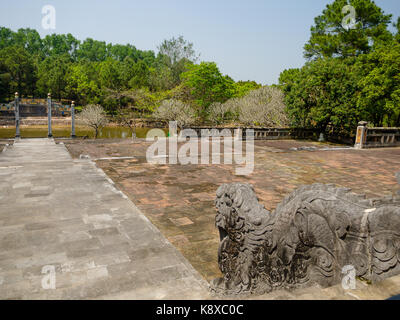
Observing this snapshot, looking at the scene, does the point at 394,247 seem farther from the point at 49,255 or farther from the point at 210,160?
the point at 210,160

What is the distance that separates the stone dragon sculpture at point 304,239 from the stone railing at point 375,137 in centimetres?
1567

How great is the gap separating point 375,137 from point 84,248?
18.3m

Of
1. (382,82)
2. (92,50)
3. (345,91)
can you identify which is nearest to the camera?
(345,91)

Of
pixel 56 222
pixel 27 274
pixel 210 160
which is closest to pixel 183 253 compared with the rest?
pixel 27 274

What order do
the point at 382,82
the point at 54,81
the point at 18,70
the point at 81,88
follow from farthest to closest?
the point at 54,81 → the point at 18,70 → the point at 81,88 → the point at 382,82

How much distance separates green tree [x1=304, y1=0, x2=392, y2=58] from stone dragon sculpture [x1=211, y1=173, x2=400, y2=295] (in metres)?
26.3

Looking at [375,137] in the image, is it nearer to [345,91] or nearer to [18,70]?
[345,91]

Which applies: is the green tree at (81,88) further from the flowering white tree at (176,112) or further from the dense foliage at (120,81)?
the flowering white tree at (176,112)

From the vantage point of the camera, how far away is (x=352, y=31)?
2486 centimetres

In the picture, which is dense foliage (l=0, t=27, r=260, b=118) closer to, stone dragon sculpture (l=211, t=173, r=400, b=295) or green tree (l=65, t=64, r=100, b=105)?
green tree (l=65, t=64, r=100, b=105)

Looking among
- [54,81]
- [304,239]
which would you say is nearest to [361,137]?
[304,239]

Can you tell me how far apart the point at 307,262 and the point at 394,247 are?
2.37 feet

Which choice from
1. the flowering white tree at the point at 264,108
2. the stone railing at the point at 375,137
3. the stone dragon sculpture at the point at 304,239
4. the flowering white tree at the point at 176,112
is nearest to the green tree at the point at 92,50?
the flowering white tree at the point at 176,112

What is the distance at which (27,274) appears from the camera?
12.0ft
